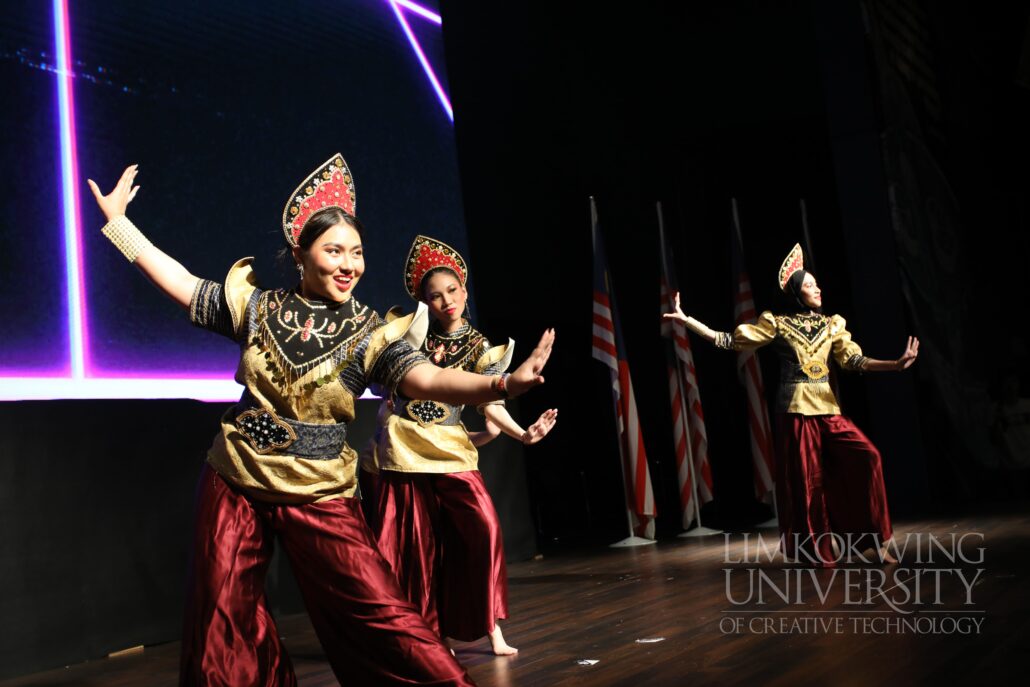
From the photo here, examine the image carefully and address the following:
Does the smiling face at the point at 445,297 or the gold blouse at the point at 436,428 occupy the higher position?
the smiling face at the point at 445,297

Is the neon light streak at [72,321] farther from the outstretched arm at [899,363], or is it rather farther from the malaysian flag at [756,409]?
the malaysian flag at [756,409]

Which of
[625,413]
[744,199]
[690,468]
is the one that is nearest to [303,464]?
[625,413]

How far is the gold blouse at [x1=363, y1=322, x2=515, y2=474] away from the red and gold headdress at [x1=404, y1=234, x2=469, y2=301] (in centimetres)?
22

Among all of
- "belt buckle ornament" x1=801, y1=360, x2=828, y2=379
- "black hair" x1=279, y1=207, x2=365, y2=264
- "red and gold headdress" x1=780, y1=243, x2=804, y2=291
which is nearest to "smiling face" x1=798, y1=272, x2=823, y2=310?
"red and gold headdress" x1=780, y1=243, x2=804, y2=291

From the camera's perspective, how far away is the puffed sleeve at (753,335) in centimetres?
492

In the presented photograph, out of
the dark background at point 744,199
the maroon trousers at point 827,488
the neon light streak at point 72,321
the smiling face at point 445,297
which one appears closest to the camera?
the smiling face at point 445,297

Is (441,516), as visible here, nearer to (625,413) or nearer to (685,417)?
(625,413)

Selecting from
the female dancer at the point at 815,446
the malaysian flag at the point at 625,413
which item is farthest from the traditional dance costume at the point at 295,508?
the malaysian flag at the point at 625,413

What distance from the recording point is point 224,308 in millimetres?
2223

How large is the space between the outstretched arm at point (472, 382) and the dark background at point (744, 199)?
4.31 m

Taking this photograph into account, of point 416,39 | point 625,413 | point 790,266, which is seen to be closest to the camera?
point 790,266

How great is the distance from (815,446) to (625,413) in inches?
81.1

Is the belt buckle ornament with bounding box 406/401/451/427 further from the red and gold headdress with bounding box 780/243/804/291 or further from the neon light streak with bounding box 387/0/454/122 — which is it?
the neon light streak with bounding box 387/0/454/122

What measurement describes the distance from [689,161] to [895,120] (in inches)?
64.5
